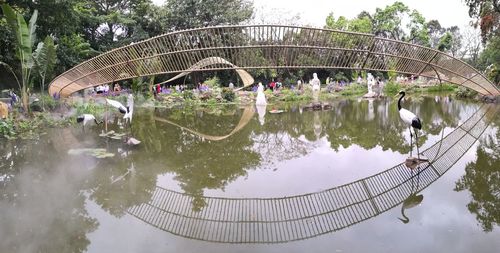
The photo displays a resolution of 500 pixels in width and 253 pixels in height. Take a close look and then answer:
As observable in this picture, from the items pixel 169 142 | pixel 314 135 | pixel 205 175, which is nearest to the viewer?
pixel 205 175

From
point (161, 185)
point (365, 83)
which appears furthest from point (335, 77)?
point (161, 185)

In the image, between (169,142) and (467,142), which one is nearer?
(467,142)

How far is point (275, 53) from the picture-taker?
7801 mm

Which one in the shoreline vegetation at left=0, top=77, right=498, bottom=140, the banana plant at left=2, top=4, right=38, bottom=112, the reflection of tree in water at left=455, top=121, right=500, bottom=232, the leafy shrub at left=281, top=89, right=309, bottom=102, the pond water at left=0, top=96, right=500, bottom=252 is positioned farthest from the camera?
the leafy shrub at left=281, top=89, right=309, bottom=102

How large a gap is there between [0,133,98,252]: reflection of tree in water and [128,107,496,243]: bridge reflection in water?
75 cm

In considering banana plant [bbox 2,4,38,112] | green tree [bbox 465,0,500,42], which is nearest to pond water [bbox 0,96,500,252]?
banana plant [bbox 2,4,38,112]

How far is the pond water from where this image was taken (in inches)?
154

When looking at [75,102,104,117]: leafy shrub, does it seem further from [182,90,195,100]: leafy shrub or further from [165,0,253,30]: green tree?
[165,0,253,30]: green tree

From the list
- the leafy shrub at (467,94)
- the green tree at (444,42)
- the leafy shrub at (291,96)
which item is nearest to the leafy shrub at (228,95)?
the leafy shrub at (291,96)

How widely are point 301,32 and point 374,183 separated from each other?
3.22m

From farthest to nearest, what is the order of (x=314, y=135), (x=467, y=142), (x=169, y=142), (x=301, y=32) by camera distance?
(x=314, y=135)
(x=169, y=142)
(x=467, y=142)
(x=301, y=32)

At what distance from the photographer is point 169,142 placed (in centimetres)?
957

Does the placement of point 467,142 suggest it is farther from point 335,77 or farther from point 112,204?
point 335,77

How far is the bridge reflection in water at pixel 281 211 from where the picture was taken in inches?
164
